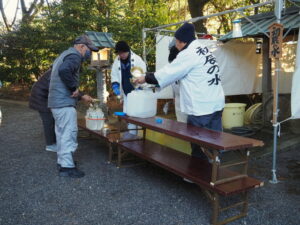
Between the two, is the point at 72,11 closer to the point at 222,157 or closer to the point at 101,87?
the point at 101,87

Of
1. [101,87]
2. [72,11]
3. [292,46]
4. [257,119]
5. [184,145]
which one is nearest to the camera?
[184,145]

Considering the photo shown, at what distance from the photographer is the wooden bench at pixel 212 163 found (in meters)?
2.81

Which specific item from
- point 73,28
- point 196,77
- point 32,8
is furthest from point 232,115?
point 32,8

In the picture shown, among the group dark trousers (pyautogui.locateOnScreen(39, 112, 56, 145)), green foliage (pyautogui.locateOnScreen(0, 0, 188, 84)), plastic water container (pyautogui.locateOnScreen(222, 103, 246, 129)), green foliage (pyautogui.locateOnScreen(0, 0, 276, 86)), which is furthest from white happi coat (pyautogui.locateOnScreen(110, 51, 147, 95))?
green foliage (pyautogui.locateOnScreen(0, 0, 188, 84))

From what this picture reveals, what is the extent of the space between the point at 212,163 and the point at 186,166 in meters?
0.41

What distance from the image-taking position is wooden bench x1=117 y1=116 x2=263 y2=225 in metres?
2.81

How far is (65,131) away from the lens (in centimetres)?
409

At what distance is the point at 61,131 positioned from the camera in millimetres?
4121

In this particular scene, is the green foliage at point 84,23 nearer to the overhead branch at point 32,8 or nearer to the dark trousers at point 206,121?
the overhead branch at point 32,8

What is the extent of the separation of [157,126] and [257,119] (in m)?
4.66

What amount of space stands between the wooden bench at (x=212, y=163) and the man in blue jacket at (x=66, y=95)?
36.8 inches

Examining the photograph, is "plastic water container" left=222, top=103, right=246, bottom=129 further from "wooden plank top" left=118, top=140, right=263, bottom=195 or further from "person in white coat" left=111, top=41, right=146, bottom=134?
"wooden plank top" left=118, top=140, right=263, bottom=195

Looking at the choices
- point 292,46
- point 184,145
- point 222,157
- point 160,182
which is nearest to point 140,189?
point 160,182

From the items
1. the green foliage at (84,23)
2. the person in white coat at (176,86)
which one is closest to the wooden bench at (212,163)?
the person in white coat at (176,86)
